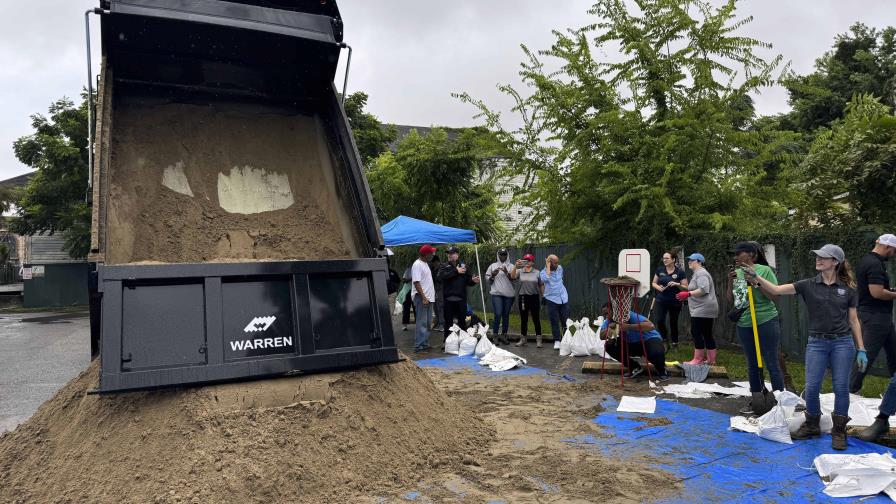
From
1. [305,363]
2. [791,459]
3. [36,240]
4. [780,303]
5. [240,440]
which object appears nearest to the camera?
[240,440]

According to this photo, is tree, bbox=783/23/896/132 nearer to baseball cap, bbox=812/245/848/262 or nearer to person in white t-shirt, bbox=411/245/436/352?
person in white t-shirt, bbox=411/245/436/352

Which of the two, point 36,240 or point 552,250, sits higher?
point 36,240

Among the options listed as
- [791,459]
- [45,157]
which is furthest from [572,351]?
[45,157]

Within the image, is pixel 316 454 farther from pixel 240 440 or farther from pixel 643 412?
pixel 643 412

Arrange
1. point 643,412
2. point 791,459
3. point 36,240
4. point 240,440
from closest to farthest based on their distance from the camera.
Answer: point 240,440 → point 791,459 → point 643,412 → point 36,240

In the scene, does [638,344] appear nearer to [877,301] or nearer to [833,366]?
[877,301]

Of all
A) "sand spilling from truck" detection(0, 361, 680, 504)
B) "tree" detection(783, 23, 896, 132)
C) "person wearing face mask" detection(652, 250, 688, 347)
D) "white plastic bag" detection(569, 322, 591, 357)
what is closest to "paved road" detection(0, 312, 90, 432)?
"sand spilling from truck" detection(0, 361, 680, 504)

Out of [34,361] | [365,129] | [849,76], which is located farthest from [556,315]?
[365,129]

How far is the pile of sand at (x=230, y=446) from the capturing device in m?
3.82

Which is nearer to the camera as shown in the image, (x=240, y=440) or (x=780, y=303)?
(x=240, y=440)

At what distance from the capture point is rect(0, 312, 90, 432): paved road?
7.41m

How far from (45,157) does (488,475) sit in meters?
28.5

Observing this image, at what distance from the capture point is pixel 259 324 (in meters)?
4.45

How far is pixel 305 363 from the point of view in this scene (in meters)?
4.46
